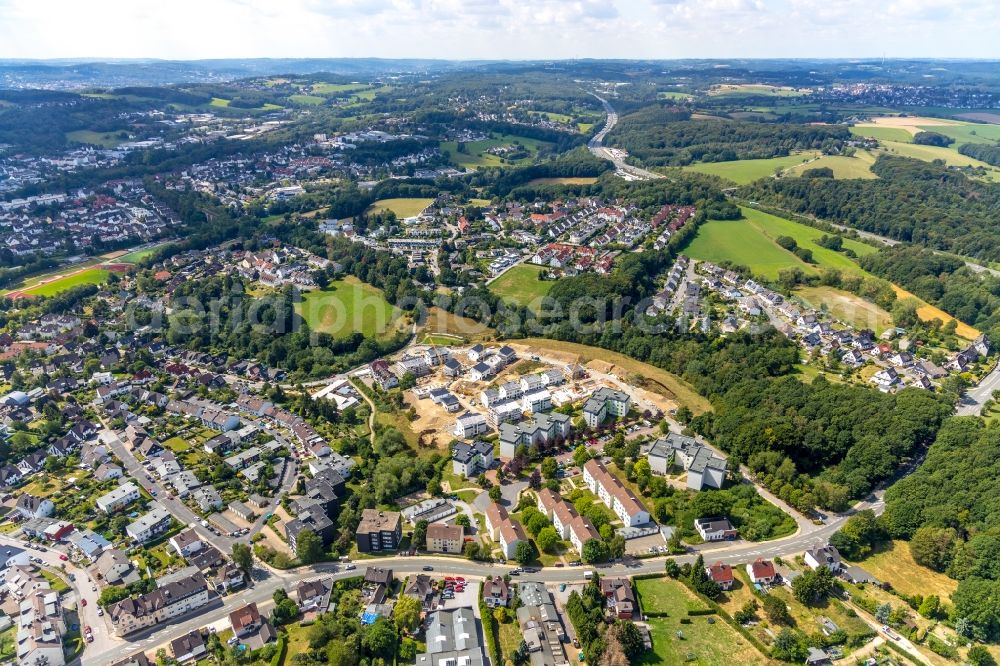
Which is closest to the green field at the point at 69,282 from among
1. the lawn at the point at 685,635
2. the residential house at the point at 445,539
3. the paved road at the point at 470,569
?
the paved road at the point at 470,569

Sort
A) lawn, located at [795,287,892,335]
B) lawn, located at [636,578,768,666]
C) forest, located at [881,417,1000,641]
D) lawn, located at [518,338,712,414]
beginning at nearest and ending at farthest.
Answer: lawn, located at [636,578,768,666] → forest, located at [881,417,1000,641] → lawn, located at [518,338,712,414] → lawn, located at [795,287,892,335]

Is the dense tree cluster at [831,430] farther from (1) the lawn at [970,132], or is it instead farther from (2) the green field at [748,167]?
(1) the lawn at [970,132]

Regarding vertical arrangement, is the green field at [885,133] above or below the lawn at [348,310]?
above

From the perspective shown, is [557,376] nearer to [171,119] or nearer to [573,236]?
[573,236]

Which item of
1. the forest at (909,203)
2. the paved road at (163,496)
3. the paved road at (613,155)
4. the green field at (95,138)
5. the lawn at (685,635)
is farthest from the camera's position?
the green field at (95,138)

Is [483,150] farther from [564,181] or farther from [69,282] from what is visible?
[69,282]

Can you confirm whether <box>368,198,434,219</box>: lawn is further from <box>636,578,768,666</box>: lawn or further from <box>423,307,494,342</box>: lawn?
<box>636,578,768,666</box>: lawn

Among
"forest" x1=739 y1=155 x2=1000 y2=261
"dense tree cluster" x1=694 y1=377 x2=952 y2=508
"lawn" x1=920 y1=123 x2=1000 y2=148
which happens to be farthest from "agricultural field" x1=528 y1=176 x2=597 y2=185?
"lawn" x1=920 y1=123 x2=1000 y2=148

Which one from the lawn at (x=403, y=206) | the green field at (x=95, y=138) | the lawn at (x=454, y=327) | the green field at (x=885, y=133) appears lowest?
the lawn at (x=454, y=327)
